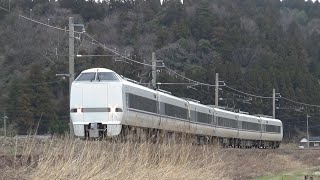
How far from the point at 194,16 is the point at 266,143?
5058 centimetres

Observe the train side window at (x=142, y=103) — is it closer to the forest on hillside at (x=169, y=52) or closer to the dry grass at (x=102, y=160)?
the dry grass at (x=102, y=160)

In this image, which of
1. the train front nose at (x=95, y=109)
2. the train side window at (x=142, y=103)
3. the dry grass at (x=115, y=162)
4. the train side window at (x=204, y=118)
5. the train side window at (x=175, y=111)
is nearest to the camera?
the dry grass at (x=115, y=162)

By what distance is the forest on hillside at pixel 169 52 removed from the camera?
192 feet

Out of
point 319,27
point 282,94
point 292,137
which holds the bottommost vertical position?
point 292,137

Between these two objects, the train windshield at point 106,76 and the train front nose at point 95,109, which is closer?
the train front nose at point 95,109

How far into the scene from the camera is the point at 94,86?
76.4 feet

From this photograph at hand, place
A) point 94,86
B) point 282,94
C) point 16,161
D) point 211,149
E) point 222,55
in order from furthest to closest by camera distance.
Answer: point 222,55
point 282,94
point 94,86
point 211,149
point 16,161

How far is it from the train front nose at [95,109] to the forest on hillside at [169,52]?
24.2m

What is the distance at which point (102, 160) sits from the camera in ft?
41.1

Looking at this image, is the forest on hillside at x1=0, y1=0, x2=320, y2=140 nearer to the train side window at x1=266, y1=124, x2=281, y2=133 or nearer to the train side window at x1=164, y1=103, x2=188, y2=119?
the train side window at x1=266, y1=124, x2=281, y2=133

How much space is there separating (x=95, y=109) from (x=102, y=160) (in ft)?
34.0

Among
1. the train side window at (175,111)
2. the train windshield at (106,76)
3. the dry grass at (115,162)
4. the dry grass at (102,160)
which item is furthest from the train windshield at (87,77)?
the train side window at (175,111)

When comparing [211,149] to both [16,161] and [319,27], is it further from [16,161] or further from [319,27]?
[319,27]

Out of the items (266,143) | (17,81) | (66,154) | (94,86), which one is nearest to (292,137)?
(266,143)
